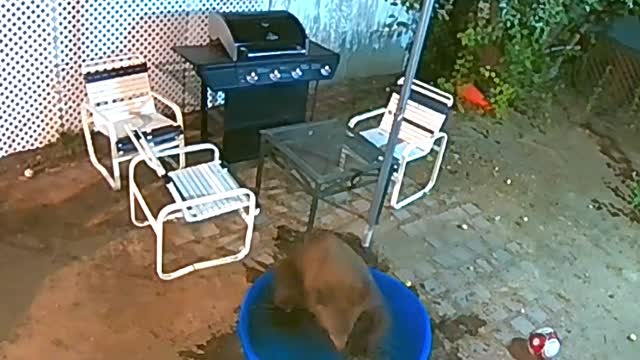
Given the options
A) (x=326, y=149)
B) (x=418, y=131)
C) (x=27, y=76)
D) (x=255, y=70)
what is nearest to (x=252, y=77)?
(x=255, y=70)

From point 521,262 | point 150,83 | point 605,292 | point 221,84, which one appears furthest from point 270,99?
point 605,292

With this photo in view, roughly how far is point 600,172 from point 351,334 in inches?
121

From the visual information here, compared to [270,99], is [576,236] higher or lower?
lower

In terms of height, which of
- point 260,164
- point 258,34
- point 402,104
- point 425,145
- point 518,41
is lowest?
point 260,164

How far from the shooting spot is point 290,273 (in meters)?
2.73

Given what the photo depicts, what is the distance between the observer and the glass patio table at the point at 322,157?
3.71 meters

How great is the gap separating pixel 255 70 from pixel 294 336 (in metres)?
1.87

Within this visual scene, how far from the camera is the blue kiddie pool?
2.65 metres

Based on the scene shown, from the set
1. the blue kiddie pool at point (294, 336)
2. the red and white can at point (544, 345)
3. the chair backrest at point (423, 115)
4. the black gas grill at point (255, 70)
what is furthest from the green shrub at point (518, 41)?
the blue kiddie pool at point (294, 336)

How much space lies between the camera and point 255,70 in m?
4.15

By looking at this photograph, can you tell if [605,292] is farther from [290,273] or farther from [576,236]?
[290,273]

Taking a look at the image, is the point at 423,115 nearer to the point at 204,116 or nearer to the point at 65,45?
the point at 204,116

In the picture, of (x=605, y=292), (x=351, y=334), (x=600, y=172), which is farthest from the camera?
(x=600, y=172)

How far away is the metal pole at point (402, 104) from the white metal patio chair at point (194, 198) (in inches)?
23.3
